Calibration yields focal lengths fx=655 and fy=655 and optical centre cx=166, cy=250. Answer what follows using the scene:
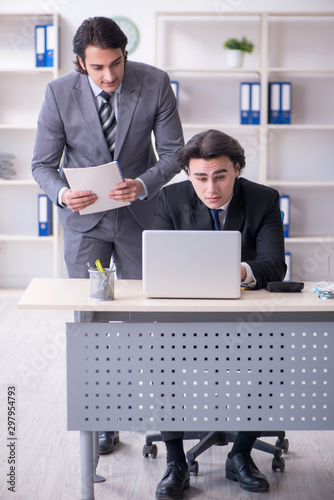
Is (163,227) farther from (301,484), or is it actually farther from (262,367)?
(301,484)

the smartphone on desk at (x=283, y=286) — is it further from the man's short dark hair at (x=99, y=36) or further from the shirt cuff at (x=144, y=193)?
the man's short dark hair at (x=99, y=36)

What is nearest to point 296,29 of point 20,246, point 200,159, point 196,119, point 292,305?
point 196,119

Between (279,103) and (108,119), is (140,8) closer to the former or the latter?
(279,103)

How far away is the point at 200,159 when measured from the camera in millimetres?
2174

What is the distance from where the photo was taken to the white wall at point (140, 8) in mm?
5039

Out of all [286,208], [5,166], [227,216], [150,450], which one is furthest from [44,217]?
[227,216]

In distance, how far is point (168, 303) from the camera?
6.05 feet

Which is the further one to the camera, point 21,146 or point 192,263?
point 21,146

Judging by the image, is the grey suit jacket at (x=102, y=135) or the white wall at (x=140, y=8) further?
the white wall at (x=140, y=8)

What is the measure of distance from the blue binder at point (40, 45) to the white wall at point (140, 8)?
210mm

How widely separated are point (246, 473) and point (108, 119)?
141 centimetres

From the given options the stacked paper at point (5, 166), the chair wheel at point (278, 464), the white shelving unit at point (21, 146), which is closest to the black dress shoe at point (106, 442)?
the chair wheel at point (278, 464)

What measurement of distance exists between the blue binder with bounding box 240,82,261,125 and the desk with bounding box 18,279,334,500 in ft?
10.5

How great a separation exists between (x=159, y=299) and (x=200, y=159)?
0.53 m
